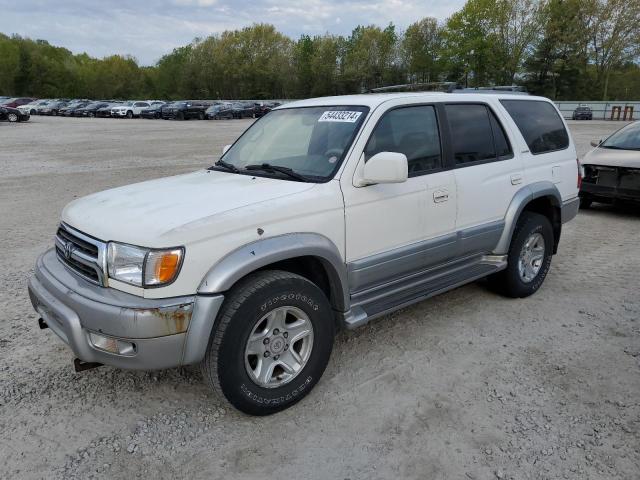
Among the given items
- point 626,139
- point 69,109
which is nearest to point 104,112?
point 69,109

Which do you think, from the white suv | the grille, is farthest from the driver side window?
the grille

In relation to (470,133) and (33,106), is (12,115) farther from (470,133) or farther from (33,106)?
(470,133)

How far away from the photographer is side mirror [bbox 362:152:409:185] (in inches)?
123

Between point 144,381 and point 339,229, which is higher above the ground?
point 339,229

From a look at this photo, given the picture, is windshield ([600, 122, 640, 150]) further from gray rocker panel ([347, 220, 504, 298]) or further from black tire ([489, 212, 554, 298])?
gray rocker panel ([347, 220, 504, 298])

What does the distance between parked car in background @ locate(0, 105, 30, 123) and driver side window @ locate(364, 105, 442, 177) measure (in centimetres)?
3987

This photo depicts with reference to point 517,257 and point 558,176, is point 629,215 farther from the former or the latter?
point 517,257

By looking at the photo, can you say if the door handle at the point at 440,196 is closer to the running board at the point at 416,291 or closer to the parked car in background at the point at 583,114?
the running board at the point at 416,291

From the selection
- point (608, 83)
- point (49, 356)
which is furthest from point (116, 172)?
point (608, 83)

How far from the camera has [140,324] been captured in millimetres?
2559

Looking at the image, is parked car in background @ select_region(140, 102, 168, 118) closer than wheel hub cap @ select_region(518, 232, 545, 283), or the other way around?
wheel hub cap @ select_region(518, 232, 545, 283)

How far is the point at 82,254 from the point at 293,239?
1232 mm

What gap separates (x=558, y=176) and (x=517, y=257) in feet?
3.24

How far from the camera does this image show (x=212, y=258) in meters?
2.71
